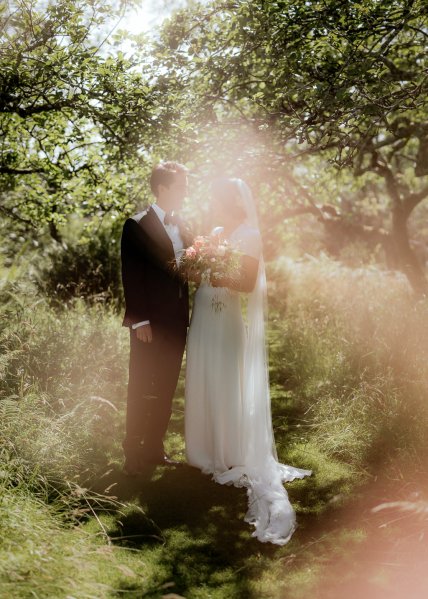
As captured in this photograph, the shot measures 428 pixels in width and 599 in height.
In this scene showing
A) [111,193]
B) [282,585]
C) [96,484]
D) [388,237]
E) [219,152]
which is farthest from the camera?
[388,237]

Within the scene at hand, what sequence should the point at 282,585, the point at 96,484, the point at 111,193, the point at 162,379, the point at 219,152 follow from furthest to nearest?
the point at 111,193, the point at 219,152, the point at 162,379, the point at 96,484, the point at 282,585

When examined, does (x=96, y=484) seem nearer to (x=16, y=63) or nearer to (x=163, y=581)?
(x=163, y=581)

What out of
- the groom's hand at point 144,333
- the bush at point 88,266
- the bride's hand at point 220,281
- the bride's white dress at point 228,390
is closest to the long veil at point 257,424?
the bride's white dress at point 228,390

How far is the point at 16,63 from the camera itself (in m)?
5.06

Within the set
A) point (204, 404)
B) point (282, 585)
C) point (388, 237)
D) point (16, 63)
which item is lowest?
point (282, 585)

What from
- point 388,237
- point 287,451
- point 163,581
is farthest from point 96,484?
point 388,237

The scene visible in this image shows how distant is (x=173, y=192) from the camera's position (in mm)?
4742

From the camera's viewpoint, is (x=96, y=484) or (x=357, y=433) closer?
(x=96, y=484)

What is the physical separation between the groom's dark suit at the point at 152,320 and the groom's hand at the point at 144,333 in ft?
0.24

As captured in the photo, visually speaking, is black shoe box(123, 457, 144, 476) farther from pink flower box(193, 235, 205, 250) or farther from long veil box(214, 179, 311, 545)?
pink flower box(193, 235, 205, 250)

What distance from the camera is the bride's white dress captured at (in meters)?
4.82

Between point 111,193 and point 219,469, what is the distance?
5.19 m

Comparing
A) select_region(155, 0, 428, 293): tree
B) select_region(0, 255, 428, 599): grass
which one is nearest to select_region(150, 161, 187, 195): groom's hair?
select_region(155, 0, 428, 293): tree

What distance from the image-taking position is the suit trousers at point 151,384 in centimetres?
488
